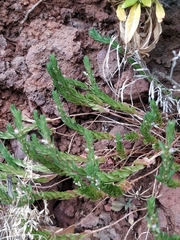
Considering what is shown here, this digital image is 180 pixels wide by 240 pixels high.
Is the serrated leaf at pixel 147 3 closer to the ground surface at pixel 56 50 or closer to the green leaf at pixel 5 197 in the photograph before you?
the ground surface at pixel 56 50

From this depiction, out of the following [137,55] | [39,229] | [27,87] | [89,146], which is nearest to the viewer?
[89,146]

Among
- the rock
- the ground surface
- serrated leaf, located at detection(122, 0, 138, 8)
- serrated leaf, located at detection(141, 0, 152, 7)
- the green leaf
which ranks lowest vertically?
the rock

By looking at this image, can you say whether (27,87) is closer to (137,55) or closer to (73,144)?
(73,144)

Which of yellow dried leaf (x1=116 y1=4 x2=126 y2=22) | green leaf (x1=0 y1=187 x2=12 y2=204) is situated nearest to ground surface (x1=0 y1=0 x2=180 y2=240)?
yellow dried leaf (x1=116 y1=4 x2=126 y2=22)

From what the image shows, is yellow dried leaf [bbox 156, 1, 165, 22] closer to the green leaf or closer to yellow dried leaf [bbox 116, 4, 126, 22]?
yellow dried leaf [bbox 116, 4, 126, 22]

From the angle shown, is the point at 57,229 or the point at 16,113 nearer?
the point at 16,113

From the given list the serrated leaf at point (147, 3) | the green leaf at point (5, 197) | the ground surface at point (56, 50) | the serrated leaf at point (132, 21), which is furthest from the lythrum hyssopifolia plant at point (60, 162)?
the serrated leaf at point (147, 3)

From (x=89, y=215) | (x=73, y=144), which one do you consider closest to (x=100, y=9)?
(x=73, y=144)
